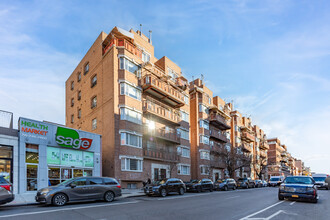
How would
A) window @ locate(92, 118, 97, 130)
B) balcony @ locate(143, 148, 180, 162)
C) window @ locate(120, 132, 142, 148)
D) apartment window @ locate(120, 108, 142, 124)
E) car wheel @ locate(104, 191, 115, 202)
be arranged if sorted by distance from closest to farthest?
1. car wheel @ locate(104, 191, 115, 202)
2. window @ locate(120, 132, 142, 148)
3. apartment window @ locate(120, 108, 142, 124)
4. balcony @ locate(143, 148, 180, 162)
5. window @ locate(92, 118, 97, 130)

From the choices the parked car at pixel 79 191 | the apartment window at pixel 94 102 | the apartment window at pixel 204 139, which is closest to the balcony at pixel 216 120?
the apartment window at pixel 204 139

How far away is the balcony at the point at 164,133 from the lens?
Answer: 31.0m

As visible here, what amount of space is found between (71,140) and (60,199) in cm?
1023

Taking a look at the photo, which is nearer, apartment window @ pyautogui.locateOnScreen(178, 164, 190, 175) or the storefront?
the storefront

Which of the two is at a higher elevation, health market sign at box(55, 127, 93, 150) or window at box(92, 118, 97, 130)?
window at box(92, 118, 97, 130)

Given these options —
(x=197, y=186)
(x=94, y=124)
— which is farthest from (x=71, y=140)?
(x=197, y=186)

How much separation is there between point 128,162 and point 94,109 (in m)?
8.55

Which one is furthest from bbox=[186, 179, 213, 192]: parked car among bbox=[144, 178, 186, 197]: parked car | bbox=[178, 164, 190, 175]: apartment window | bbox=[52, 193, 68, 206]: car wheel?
bbox=[52, 193, 68, 206]: car wheel

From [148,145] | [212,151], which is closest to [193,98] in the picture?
[212,151]

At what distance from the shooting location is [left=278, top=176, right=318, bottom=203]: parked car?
560 inches

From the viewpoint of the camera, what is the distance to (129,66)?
30484 mm

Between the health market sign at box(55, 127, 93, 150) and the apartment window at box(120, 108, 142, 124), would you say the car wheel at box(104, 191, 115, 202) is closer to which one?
the health market sign at box(55, 127, 93, 150)

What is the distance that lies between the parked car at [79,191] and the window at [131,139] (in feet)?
36.6

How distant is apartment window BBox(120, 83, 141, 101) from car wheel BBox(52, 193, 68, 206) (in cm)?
1641
